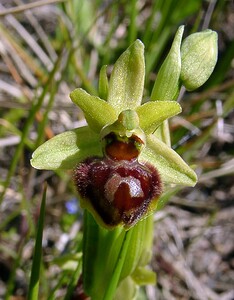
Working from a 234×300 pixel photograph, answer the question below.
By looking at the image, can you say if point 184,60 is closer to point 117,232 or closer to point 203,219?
point 117,232

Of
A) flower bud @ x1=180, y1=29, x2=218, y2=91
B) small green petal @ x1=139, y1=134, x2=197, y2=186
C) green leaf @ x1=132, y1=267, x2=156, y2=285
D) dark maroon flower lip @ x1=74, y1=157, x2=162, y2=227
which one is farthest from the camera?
green leaf @ x1=132, y1=267, x2=156, y2=285

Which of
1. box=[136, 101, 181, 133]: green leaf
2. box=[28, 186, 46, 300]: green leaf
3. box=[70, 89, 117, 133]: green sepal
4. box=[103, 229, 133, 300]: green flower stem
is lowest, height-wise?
box=[103, 229, 133, 300]: green flower stem

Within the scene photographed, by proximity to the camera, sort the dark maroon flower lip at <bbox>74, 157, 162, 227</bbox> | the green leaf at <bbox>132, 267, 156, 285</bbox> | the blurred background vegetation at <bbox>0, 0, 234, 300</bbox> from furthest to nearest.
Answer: the blurred background vegetation at <bbox>0, 0, 234, 300</bbox>, the green leaf at <bbox>132, 267, 156, 285</bbox>, the dark maroon flower lip at <bbox>74, 157, 162, 227</bbox>

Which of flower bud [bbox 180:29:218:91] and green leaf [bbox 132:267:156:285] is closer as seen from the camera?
flower bud [bbox 180:29:218:91]

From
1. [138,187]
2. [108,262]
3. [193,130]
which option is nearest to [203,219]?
[193,130]

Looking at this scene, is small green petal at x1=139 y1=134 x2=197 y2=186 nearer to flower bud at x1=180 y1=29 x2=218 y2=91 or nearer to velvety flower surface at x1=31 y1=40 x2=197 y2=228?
velvety flower surface at x1=31 y1=40 x2=197 y2=228

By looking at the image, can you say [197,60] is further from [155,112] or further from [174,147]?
[174,147]

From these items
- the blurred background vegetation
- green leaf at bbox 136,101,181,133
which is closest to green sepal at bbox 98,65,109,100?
green leaf at bbox 136,101,181,133
